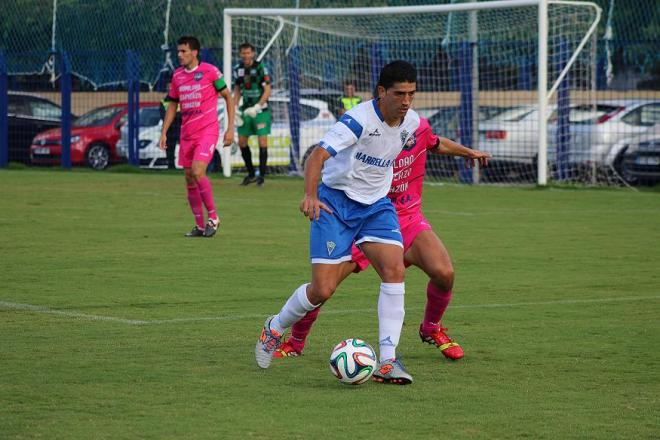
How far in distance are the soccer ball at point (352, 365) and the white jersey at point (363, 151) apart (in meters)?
0.87

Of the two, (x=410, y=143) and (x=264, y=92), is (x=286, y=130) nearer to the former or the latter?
(x=264, y=92)

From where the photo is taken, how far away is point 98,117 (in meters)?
28.3

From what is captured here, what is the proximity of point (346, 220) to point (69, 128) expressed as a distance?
71.3ft

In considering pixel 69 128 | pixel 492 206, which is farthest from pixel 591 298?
pixel 69 128

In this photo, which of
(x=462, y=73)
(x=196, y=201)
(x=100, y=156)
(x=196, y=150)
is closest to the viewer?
(x=196, y=201)

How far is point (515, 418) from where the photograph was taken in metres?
5.63

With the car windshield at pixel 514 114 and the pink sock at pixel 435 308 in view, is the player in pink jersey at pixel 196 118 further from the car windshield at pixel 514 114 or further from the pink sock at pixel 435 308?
the car windshield at pixel 514 114

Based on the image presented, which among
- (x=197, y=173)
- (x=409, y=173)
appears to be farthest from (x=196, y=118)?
(x=409, y=173)

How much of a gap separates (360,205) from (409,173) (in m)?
0.86

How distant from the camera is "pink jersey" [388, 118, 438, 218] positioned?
7.50m

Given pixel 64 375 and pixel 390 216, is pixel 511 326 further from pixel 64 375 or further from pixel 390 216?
pixel 64 375

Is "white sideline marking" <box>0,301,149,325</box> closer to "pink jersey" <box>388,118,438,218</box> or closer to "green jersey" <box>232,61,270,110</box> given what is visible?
"pink jersey" <box>388,118,438,218</box>

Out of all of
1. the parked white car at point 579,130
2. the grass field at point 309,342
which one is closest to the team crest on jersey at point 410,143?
the grass field at point 309,342

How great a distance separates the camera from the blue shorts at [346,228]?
6773 mm
